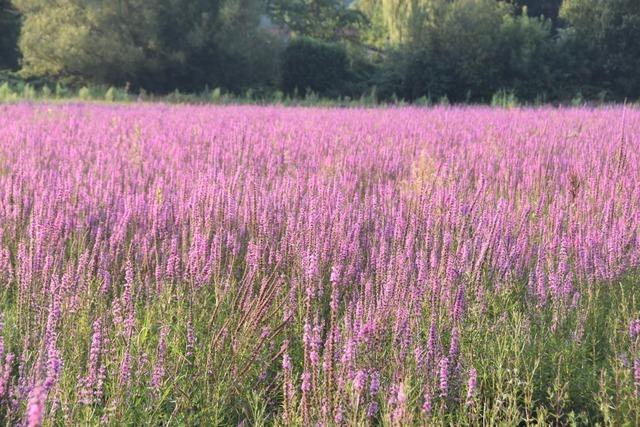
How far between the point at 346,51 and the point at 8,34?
16.1 m

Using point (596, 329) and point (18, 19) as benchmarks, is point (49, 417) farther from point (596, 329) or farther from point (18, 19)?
point (18, 19)

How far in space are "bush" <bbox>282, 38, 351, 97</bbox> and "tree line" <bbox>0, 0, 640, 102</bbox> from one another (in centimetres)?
4

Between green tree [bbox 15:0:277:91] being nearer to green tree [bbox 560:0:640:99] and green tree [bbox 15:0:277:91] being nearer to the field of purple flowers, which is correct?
green tree [bbox 560:0:640:99]

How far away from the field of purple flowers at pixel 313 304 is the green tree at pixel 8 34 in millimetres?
30478

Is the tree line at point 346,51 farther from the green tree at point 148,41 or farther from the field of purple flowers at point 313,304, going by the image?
the field of purple flowers at point 313,304

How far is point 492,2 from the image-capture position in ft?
87.4

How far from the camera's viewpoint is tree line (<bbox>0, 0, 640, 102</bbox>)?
2561 centimetres

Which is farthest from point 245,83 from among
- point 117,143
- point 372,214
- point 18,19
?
point 372,214

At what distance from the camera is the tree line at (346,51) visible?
25.6 m

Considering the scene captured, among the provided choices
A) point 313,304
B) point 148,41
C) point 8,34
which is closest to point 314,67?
point 148,41

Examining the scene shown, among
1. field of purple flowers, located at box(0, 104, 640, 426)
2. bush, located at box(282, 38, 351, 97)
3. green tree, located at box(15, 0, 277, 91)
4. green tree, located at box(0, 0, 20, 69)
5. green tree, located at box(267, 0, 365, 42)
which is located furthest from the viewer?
green tree, located at box(267, 0, 365, 42)

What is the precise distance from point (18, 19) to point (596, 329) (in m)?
35.3

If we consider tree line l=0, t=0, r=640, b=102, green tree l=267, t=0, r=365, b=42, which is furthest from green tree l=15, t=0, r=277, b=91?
green tree l=267, t=0, r=365, b=42

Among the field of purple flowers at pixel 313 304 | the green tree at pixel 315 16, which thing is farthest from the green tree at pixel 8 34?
the field of purple flowers at pixel 313 304
